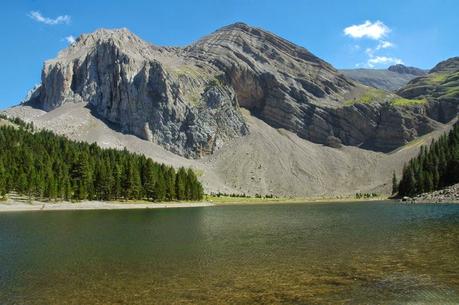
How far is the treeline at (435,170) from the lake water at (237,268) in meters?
112

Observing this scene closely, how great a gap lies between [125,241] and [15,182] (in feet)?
334

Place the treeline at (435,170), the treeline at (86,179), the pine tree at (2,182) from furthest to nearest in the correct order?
the treeline at (435,170) < the treeline at (86,179) < the pine tree at (2,182)

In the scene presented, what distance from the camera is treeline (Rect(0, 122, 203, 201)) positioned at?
137750 millimetres

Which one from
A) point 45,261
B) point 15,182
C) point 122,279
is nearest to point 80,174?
point 15,182

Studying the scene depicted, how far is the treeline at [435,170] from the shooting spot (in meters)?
160

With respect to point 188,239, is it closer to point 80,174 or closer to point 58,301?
point 58,301

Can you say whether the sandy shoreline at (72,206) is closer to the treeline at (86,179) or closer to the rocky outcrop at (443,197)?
A: the treeline at (86,179)

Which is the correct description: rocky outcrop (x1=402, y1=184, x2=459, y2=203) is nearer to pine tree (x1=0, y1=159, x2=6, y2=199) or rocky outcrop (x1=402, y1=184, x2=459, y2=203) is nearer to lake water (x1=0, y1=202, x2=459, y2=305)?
lake water (x1=0, y1=202, x2=459, y2=305)

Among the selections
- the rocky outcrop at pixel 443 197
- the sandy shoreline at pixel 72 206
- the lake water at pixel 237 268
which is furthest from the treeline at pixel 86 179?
the rocky outcrop at pixel 443 197

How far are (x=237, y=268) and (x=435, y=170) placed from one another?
509 feet

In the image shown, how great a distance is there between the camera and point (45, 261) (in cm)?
4094

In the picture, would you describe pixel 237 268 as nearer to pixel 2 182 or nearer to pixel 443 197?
pixel 2 182

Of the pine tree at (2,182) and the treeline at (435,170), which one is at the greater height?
the treeline at (435,170)

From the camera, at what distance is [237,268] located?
35906 mm
